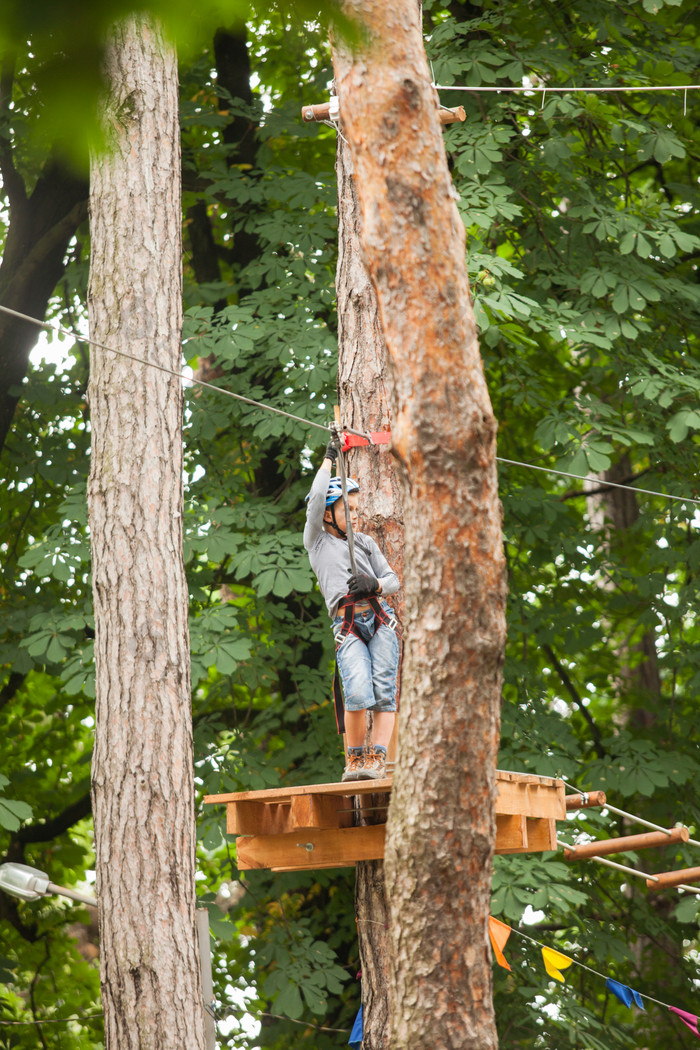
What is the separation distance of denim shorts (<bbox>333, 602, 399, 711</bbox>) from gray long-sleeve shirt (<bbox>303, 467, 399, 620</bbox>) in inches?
4.1

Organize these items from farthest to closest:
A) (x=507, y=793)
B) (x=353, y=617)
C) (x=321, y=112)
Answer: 1. (x=321, y=112)
2. (x=353, y=617)
3. (x=507, y=793)

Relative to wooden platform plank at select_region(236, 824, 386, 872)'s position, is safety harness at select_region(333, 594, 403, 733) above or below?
above

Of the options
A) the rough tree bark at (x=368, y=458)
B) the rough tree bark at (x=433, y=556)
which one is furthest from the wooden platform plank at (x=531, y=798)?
the rough tree bark at (x=433, y=556)

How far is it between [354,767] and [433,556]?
1.51 meters

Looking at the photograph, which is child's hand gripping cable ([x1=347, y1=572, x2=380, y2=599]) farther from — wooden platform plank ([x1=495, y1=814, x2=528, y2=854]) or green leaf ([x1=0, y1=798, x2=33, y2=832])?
green leaf ([x1=0, y1=798, x2=33, y2=832])

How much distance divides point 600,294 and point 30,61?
5.58 meters

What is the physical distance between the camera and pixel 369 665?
4.35 metres

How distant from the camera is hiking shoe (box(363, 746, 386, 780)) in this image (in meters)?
4.08

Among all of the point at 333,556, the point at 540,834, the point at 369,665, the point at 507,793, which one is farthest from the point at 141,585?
the point at 540,834

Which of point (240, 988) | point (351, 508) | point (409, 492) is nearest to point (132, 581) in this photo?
point (351, 508)

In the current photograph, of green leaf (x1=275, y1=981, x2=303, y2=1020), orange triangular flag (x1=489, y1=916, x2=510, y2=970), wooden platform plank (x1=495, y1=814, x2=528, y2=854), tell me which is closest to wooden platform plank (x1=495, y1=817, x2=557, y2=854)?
wooden platform plank (x1=495, y1=814, x2=528, y2=854)

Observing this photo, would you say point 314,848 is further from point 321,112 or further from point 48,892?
point 321,112

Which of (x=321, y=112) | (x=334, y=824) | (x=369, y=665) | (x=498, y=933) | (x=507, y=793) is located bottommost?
(x=498, y=933)

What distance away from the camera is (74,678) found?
5.93m
